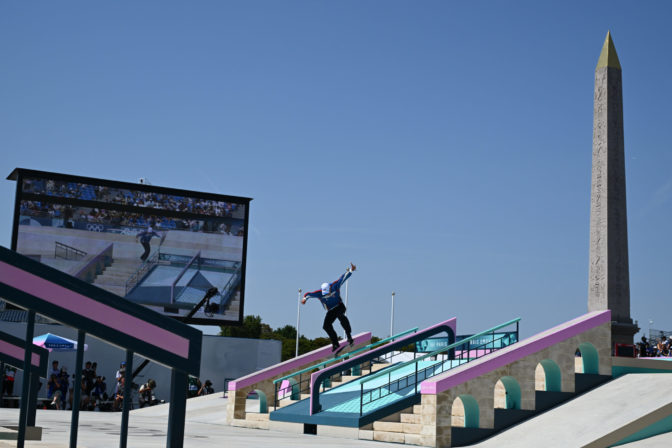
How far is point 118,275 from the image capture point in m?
32.2

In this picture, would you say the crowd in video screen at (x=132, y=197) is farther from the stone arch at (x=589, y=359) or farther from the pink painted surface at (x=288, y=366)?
the stone arch at (x=589, y=359)

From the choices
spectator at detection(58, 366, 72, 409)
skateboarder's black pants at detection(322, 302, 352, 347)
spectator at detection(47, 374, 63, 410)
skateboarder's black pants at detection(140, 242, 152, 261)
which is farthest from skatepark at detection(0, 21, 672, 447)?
skateboarder's black pants at detection(140, 242, 152, 261)

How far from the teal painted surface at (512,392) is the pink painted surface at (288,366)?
7.70 m

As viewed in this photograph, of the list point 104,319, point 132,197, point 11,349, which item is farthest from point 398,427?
point 132,197

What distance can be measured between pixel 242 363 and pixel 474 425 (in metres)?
23.8

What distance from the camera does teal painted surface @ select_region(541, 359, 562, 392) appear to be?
14.4 metres

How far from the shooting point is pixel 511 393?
14.0m

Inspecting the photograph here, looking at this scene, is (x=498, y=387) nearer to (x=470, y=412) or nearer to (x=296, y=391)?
(x=470, y=412)

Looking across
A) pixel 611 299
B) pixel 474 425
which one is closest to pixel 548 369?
pixel 474 425

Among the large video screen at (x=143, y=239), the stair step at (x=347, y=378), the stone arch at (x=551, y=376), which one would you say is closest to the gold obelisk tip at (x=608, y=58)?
the stone arch at (x=551, y=376)

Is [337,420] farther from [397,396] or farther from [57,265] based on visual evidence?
[57,265]

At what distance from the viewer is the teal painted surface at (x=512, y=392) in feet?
45.5

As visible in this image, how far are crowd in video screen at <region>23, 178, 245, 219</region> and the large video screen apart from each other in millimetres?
38

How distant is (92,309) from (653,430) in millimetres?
10317
